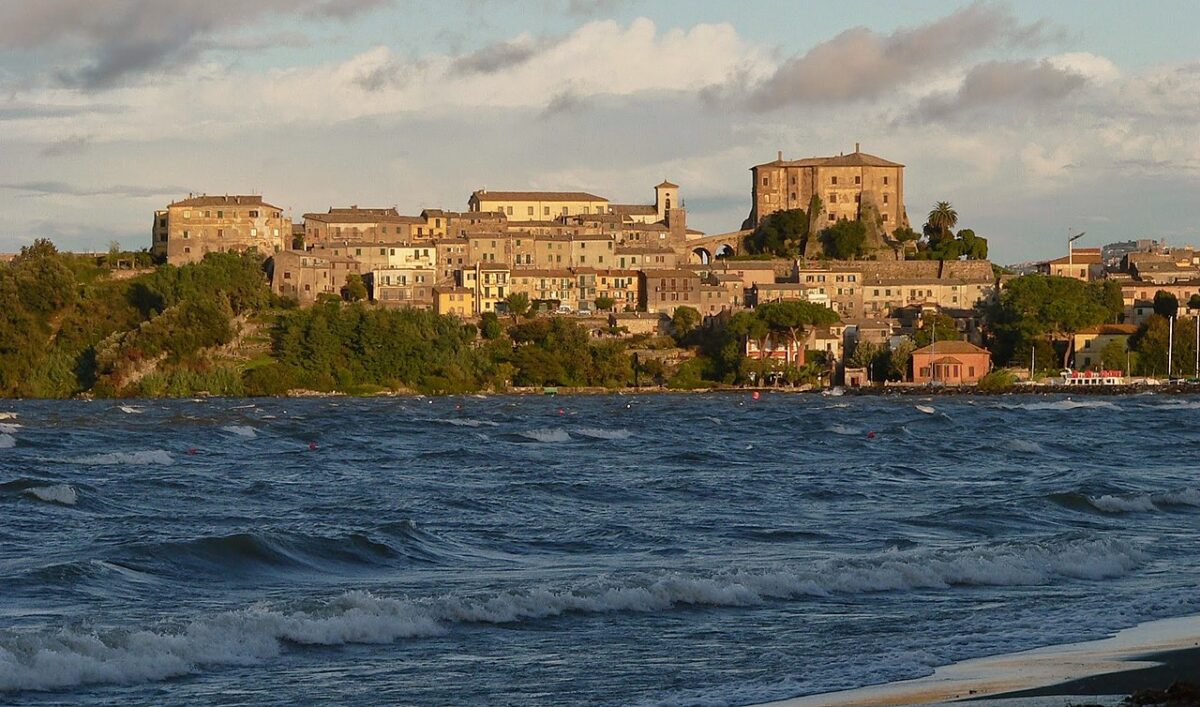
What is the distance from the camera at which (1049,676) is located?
15.4m

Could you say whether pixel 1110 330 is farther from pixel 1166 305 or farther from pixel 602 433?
pixel 602 433

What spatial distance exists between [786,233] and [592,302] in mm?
→ 20871

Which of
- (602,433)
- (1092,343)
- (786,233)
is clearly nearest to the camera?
(602,433)

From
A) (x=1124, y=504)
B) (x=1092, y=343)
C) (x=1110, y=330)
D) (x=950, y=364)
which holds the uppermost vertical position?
(x=1110, y=330)

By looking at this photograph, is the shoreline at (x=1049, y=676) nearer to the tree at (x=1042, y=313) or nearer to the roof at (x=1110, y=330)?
the tree at (x=1042, y=313)

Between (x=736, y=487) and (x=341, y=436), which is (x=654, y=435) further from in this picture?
(x=736, y=487)

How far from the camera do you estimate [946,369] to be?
127562 millimetres

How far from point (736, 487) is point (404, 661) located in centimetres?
2113

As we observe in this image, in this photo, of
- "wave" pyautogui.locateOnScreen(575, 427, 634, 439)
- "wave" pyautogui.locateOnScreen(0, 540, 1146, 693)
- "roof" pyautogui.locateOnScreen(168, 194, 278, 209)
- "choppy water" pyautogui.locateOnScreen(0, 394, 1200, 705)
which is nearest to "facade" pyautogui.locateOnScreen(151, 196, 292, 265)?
"roof" pyautogui.locateOnScreen(168, 194, 278, 209)

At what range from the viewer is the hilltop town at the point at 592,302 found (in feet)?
398

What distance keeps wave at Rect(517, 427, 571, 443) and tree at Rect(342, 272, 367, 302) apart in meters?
71.5

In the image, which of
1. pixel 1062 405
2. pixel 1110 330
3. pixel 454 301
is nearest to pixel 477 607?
pixel 1062 405

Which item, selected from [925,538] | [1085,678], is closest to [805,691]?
[1085,678]

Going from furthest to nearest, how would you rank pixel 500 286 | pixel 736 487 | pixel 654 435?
1. pixel 500 286
2. pixel 654 435
3. pixel 736 487
